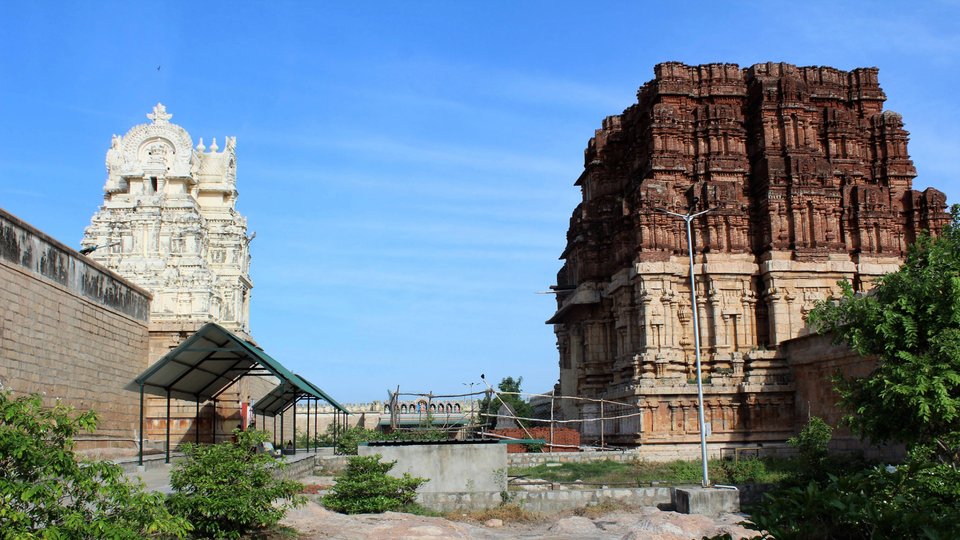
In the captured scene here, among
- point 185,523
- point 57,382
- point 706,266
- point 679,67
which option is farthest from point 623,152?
point 185,523

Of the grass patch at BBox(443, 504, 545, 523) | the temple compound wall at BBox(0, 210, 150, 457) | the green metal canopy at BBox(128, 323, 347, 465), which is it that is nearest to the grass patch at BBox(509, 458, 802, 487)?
the grass patch at BBox(443, 504, 545, 523)

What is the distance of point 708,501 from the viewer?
64.6ft

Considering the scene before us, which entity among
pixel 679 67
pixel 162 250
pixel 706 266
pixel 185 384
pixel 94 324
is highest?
pixel 679 67

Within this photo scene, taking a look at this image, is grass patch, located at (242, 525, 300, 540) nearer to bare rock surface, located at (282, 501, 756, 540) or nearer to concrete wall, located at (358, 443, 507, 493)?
bare rock surface, located at (282, 501, 756, 540)

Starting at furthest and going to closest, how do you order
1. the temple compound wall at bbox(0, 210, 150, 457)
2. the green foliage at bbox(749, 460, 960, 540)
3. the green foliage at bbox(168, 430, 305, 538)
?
the temple compound wall at bbox(0, 210, 150, 457)
the green foliage at bbox(168, 430, 305, 538)
the green foliage at bbox(749, 460, 960, 540)

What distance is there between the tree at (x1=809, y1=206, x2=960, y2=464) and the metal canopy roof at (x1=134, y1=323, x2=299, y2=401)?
514 inches

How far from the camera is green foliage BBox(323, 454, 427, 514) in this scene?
698 inches

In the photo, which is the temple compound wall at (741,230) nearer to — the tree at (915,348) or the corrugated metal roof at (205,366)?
the tree at (915,348)

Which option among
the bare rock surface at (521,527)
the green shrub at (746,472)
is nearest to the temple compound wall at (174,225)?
the green shrub at (746,472)

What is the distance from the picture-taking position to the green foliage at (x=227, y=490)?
40.9ft

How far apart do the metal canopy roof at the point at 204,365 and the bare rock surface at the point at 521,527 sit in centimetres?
433

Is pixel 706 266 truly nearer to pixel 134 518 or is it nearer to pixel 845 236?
pixel 845 236

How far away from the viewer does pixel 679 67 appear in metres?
36.8

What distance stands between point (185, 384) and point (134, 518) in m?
14.6
